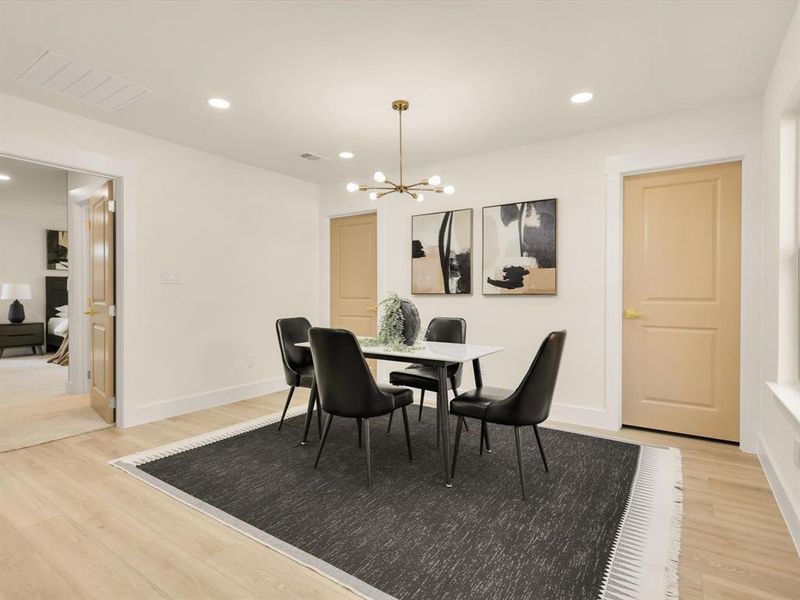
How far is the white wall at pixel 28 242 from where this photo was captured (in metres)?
7.04

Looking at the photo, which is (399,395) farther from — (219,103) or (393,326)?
(219,103)

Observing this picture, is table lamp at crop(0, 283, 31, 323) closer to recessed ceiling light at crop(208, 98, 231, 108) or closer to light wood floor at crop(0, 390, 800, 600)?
light wood floor at crop(0, 390, 800, 600)

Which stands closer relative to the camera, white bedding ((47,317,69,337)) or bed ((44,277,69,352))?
white bedding ((47,317,69,337))

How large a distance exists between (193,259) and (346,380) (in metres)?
2.48

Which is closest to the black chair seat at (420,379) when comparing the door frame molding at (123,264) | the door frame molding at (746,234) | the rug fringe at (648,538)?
the rug fringe at (648,538)

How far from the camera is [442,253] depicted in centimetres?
441

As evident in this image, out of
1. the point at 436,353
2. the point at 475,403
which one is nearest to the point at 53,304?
the point at 436,353

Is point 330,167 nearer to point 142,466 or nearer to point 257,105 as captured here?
point 257,105

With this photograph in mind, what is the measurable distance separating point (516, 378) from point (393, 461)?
5.38ft

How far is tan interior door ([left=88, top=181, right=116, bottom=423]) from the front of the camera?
3641mm

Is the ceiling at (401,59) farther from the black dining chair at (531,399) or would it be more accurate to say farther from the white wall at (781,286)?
the black dining chair at (531,399)

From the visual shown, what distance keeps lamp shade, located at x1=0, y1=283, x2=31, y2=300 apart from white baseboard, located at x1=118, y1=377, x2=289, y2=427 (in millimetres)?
5454

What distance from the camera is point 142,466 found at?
275cm

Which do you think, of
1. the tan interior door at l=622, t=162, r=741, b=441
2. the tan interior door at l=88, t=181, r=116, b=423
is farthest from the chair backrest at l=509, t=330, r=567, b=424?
the tan interior door at l=88, t=181, r=116, b=423
